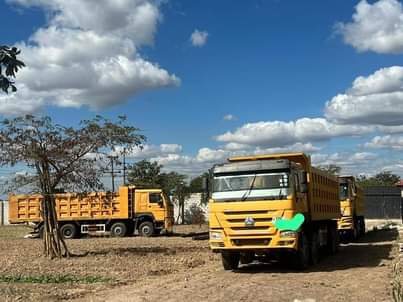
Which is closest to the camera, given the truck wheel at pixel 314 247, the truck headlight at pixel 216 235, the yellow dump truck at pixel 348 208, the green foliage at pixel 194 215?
the truck headlight at pixel 216 235

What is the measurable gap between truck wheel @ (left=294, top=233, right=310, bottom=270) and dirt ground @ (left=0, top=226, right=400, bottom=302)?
26cm

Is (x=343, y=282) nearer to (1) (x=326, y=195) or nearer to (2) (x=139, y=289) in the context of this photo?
(2) (x=139, y=289)

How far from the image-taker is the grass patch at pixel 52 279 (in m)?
14.5

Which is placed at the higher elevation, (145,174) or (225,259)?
(145,174)

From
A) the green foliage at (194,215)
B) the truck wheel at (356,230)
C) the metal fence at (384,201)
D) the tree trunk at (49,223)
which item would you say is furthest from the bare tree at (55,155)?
the metal fence at (384,201)

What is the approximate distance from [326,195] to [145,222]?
1726cm

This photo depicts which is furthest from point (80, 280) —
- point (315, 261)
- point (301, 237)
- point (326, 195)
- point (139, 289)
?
point (326, 195)

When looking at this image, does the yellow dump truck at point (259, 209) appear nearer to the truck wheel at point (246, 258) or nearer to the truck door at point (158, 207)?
the truck wheel at point (246, 258)

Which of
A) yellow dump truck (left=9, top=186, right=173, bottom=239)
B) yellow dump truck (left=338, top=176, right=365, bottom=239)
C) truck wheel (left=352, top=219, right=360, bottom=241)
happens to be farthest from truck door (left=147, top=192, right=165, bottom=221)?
yellow dump truck (left=338, top=176, right=365, bottom=239)

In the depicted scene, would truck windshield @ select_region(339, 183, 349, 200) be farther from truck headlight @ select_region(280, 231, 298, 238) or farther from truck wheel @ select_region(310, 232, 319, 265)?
truck headlight @ select_region(280, 231, 298, 238)

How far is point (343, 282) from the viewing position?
520 inches

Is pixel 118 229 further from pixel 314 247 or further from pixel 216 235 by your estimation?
pixel 216 235

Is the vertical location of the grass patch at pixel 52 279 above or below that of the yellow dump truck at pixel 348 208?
below

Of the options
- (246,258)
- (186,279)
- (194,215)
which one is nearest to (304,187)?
(246,258)
